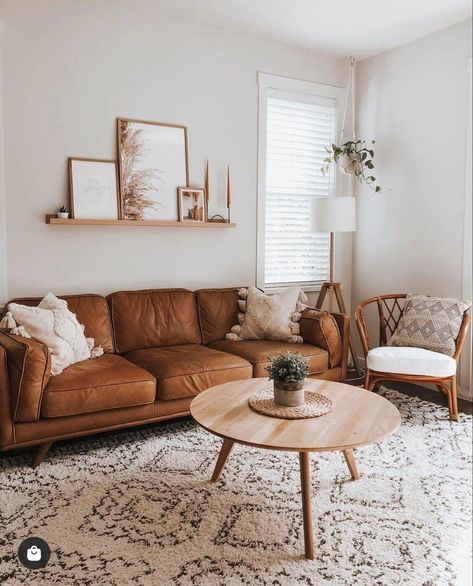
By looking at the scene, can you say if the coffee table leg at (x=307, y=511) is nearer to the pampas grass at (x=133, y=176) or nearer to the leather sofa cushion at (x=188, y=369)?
the leather sofa cushion at (x=188, y=369)

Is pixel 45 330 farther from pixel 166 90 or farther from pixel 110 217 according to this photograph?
pixel 166 90

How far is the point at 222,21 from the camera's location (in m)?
4.04

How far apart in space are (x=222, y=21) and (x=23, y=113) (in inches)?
64.6

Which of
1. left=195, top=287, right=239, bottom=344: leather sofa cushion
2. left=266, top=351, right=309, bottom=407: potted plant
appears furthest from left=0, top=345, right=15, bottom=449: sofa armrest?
left=195, top=287, right=239, bottom=344: leather sofa cushion

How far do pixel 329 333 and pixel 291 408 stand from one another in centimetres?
145

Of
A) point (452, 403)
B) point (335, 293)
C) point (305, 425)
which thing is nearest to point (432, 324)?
point (452, 403)

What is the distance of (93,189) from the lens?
12.4ft

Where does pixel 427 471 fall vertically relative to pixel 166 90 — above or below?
below

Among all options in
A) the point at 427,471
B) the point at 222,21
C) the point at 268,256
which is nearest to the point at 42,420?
the point at 427,471

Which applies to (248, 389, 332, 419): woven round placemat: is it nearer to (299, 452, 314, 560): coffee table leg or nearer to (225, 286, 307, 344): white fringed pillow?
(299, 452, 314, 560): coffee table leg

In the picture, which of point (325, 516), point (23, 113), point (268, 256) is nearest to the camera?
point (325, 516)

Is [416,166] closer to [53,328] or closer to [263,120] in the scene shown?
[263,120]

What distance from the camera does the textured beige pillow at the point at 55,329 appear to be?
3.02 m

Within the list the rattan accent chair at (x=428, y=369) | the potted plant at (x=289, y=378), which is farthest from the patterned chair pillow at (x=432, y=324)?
the potted plant at (x=289, y=378)
